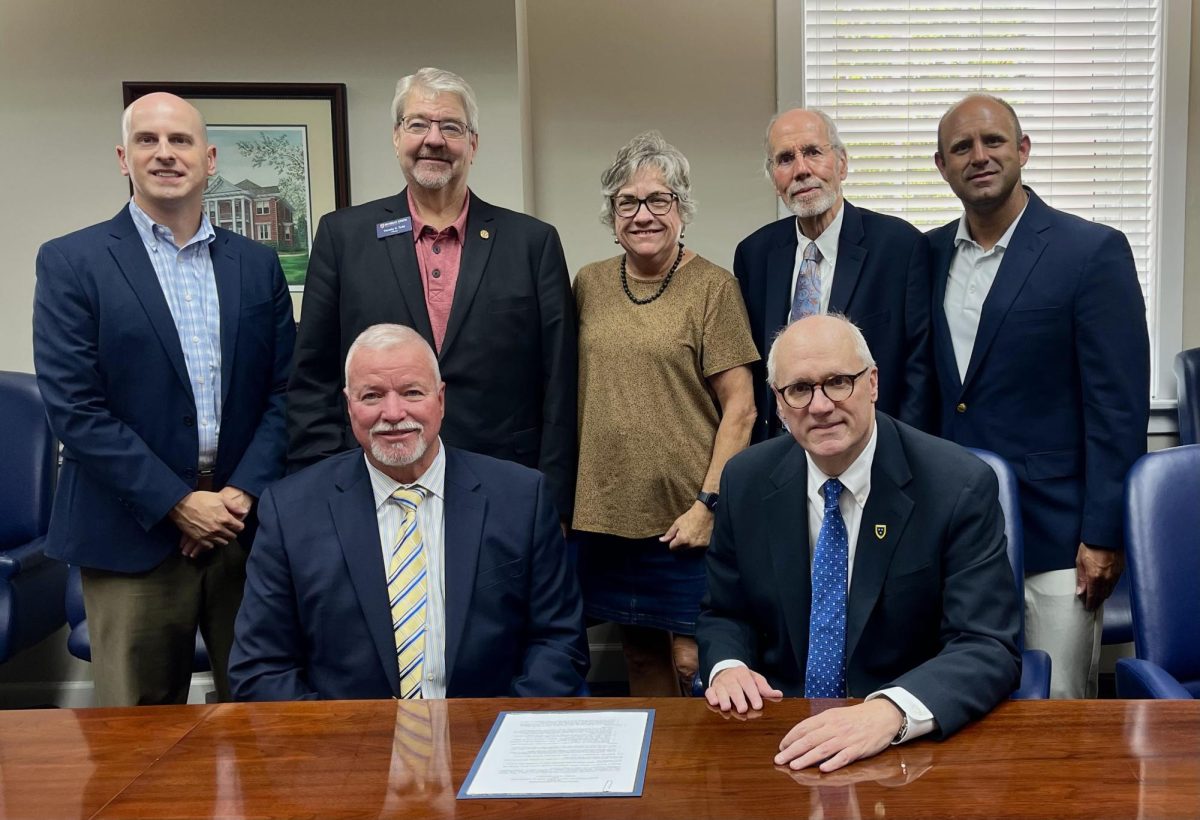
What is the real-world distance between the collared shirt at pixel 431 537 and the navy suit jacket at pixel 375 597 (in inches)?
0.8

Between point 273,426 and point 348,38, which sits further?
point 348,38

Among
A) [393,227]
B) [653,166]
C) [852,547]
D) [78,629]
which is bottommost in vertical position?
[78,629]

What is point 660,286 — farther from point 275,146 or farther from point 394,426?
point 275,146

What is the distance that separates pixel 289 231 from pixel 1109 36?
304 centimetres

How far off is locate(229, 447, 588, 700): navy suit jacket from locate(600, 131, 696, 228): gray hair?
893 mm

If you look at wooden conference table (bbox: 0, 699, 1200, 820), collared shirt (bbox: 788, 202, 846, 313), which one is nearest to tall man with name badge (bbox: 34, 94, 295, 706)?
wooden conference table (bbox: 0, 699, 1200, 820)

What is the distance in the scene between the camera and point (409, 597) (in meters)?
2.00

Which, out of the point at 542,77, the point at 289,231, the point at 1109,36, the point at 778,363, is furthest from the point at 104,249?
the point at 1109,36

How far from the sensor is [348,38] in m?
3.39

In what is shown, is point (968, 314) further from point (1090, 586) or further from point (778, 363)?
point (778, 363)

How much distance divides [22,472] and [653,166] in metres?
2.27

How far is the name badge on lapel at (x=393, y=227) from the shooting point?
8.39 feet

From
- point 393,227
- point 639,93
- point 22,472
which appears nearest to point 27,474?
point 22,472

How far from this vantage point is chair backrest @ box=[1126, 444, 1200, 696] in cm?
208
